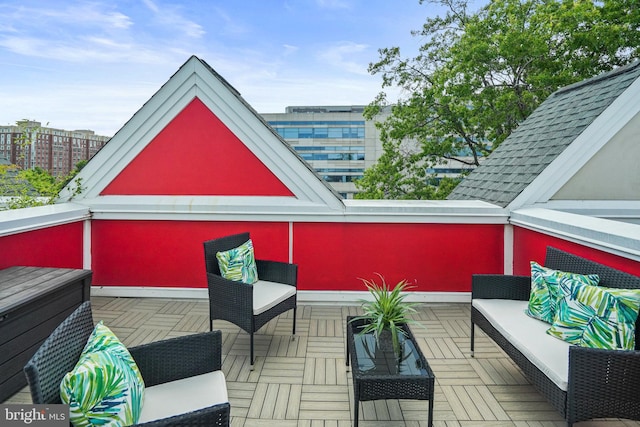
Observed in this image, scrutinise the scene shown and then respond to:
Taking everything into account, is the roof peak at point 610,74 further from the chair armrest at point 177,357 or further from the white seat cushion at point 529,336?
the chair armrest at point 177,357

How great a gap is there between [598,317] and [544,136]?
399 centimetres

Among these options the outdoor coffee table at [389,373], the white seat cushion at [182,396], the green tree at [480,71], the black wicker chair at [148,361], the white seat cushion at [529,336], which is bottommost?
the outdoor coffee table at [389,373]

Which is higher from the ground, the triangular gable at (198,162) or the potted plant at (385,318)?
the triangular gable at (198,162)

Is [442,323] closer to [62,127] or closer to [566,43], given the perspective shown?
[62,127]

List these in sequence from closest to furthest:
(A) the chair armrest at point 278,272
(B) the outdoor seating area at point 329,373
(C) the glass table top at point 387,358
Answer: (C) the glass table top at point 387,358 → (B) the outdoor seating area at point 329,373 → (A) the chair armrest at point 278,272

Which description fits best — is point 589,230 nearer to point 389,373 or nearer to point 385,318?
point 385,318

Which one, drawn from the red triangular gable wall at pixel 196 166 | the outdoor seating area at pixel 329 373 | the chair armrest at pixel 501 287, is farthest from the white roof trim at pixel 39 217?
the chair armrest at pixel 501 287

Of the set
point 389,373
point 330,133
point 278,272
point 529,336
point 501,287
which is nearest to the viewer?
point 389,373

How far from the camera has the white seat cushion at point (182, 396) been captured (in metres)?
1.94

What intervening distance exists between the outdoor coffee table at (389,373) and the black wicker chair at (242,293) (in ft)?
3.01

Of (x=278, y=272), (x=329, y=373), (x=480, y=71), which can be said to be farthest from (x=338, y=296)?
(x=480, y=71)

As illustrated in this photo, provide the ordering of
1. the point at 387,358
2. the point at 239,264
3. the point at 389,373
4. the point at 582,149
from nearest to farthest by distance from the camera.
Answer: the point at 389,373
the point at 387,358
the point at 239,264
the point at 582,149

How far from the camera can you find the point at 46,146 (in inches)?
218

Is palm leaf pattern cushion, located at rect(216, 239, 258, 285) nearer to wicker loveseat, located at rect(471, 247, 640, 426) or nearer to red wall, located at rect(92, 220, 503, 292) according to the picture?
red wall, located at rect(92, 220, 503, 292)
